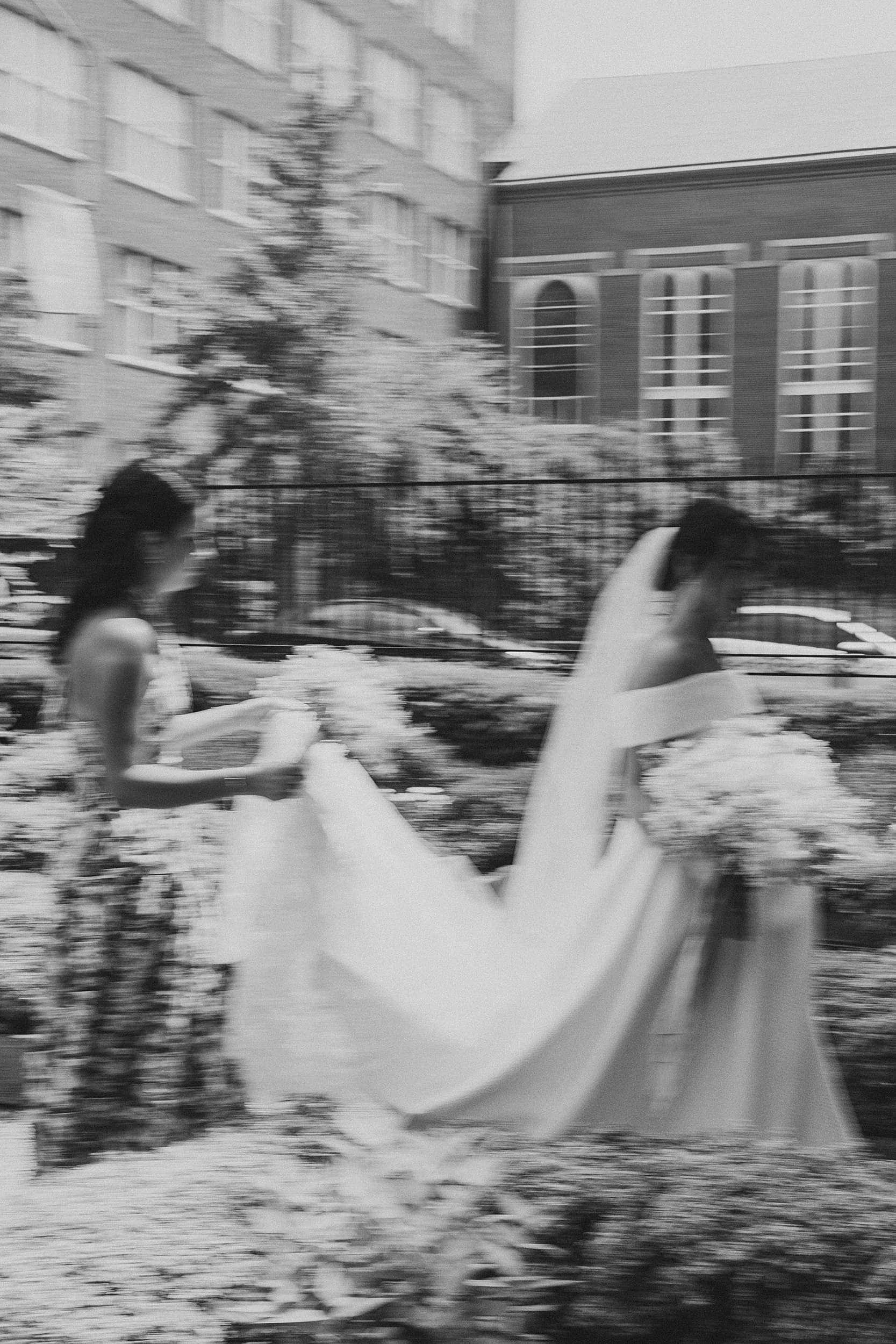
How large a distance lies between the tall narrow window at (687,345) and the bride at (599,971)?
3056 cm

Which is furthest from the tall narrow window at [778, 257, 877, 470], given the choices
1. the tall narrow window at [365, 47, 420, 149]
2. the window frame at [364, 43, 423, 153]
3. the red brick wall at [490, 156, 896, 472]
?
the tall narrow window at [365, 47, 420, 149]

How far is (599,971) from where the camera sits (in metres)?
3.87

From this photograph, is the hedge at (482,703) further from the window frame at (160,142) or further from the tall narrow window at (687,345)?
the tall narrow window at (687,345)

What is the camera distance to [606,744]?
4.14m

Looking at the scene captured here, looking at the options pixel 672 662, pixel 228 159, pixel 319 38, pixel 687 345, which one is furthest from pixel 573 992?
pixel 687 345

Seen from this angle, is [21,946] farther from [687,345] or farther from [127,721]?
[687,345]

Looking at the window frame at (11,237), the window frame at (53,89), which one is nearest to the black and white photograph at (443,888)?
the window frame at (11,237)

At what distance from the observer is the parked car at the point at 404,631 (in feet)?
31.0

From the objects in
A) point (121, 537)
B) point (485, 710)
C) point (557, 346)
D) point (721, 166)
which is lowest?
point (485, 710)

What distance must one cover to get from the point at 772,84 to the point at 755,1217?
119 ft

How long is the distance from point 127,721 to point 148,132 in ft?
86.7

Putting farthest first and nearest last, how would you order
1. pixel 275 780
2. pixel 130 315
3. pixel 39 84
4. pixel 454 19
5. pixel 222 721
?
pixel 454 19
pixel 130 315
pixel 39 84
pixel 222 721
pixel 275 780

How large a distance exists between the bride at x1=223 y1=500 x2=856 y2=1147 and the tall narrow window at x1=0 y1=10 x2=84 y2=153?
21964 millimetres

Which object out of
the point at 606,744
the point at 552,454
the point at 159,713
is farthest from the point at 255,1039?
the point at 552,454
